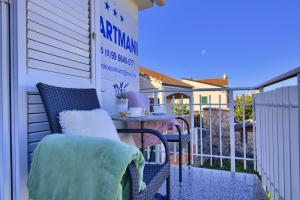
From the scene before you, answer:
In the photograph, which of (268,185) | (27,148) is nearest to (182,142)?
(268,185)

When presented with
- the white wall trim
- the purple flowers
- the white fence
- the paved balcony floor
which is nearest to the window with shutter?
the white wall trim

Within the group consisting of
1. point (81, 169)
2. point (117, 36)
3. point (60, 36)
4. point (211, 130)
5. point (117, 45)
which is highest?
point (117, 36)

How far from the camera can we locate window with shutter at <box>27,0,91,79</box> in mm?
1735

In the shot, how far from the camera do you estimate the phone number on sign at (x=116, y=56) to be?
300 cm

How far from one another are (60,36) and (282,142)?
1.89 meters

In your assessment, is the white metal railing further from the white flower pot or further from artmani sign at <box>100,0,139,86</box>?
the white flower pot

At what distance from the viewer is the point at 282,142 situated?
1817 mm

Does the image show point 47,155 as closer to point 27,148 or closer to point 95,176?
point 95,176

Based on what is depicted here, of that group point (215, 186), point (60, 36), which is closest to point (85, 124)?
point (60, 36)

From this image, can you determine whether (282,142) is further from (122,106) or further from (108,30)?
(108,30)

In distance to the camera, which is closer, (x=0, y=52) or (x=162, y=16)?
(x=0, y=52)

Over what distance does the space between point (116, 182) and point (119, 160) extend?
10 cm

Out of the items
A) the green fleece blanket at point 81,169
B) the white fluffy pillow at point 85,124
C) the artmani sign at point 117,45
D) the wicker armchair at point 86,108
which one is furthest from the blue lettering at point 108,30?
the green fleece blanket at point 81,169

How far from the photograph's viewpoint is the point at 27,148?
163 centimetres
